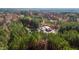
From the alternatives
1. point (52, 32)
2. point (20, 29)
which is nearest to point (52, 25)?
point (52, 32)

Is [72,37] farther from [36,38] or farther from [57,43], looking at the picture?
[36,38]

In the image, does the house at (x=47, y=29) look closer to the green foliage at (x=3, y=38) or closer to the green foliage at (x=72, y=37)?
the green foliage at (x=72, y=37)

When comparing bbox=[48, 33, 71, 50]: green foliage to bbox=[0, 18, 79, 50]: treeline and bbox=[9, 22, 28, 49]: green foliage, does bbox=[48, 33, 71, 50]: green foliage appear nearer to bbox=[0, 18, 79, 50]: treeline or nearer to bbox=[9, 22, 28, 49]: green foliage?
bbox=[0, 18, 79, 50]: treeline

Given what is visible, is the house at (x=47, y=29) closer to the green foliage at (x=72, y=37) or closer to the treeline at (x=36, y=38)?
the treeline at (x=36, y=38)

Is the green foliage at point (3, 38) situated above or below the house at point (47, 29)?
below

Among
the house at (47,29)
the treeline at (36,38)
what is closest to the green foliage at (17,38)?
the treeline at (36,38)

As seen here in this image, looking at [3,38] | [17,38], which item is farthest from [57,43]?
[3,38]

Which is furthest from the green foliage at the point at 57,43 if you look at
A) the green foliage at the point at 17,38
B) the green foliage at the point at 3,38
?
the green foliage at the point at 3,38

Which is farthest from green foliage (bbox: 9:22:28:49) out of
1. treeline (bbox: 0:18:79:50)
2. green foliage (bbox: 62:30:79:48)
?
green foliage (bbox: 62:30:79:48)
